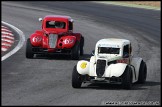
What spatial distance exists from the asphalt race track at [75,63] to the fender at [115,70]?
1.59ft

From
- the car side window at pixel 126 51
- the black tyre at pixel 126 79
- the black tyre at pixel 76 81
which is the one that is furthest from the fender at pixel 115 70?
the car side window at pixel 126 51

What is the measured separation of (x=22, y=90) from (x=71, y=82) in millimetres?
2372

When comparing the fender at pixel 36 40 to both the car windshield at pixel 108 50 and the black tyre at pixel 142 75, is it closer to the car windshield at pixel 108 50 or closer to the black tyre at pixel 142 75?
the car windshield at pixel 108 50

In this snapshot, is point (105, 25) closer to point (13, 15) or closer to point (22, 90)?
point (13, 15)

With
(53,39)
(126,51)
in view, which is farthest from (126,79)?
(53,39)

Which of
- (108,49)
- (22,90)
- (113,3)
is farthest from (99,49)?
(113,3)

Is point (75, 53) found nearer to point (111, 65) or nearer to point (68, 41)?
point (68, 41)

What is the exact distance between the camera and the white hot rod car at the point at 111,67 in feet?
70.2

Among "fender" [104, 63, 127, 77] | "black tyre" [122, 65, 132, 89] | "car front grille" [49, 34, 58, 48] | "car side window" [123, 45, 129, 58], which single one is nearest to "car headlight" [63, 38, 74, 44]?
"car front grille" [49, 34, 58, 48]

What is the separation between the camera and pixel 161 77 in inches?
944

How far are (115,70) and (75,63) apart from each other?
20.8 feet

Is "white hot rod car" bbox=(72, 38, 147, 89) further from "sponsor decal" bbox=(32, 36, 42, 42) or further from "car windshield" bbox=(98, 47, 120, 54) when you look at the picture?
"sponsor decal" bbox=(32, 36, 42, 42)

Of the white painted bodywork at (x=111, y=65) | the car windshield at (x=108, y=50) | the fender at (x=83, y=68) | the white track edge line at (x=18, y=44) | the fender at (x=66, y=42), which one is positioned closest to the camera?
the white painted bodywork at (x=111, y=65)

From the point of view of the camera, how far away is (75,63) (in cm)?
2764
